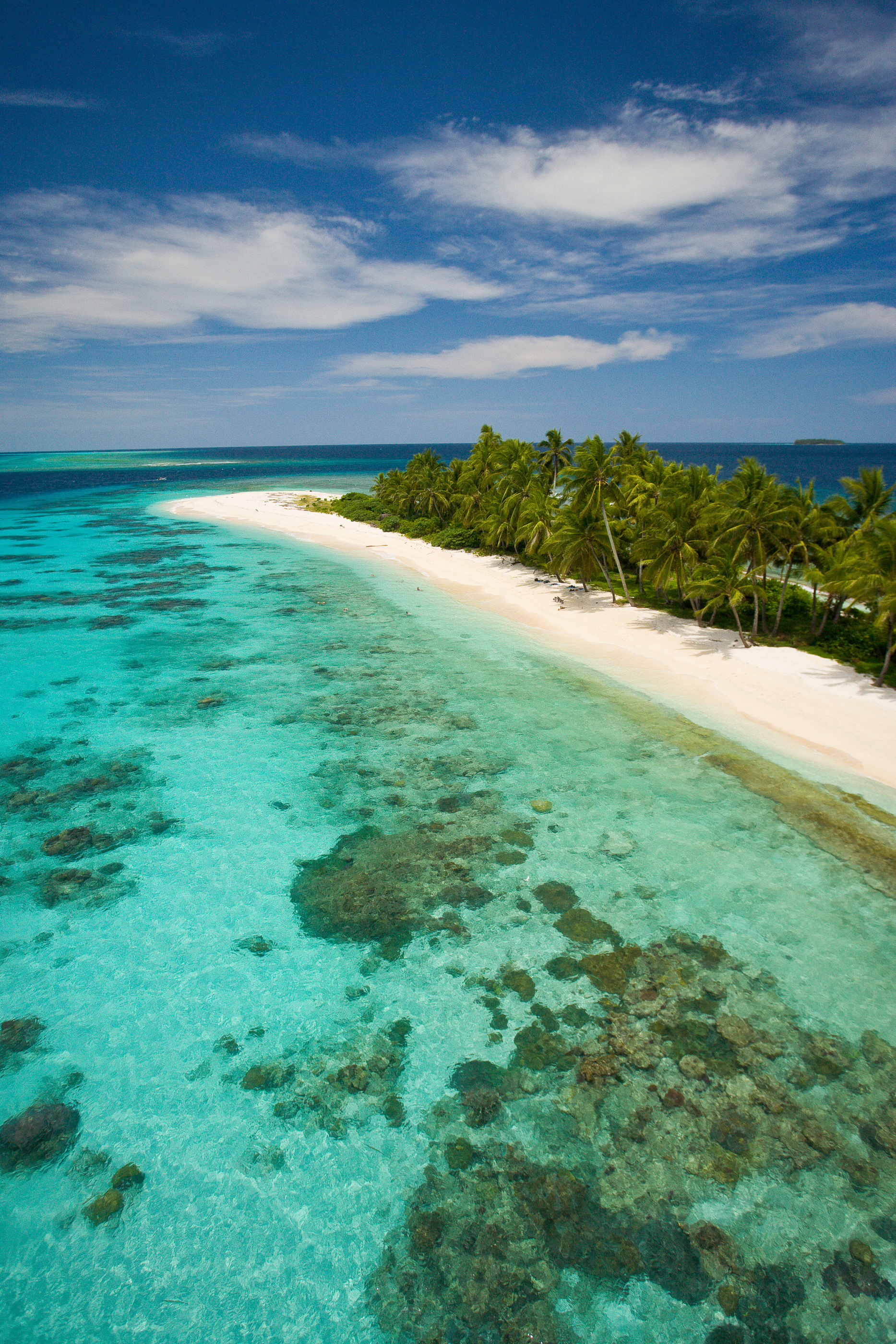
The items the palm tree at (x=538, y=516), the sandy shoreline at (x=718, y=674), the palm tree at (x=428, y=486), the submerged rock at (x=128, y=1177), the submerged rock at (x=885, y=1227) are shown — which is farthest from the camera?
the palm tree at (x=428, y=486)

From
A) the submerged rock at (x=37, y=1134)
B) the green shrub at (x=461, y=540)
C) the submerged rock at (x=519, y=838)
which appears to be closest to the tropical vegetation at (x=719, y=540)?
the green shrub at (x=461, y=540)

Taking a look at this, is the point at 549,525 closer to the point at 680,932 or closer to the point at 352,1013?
the point at 680,932

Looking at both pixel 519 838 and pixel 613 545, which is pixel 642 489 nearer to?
pixel 613 545

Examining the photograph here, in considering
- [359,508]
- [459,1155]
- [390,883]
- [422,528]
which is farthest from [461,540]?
[459,1155]

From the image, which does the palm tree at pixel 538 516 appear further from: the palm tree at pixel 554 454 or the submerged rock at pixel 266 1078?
the submerged rock at pixel 266 1078

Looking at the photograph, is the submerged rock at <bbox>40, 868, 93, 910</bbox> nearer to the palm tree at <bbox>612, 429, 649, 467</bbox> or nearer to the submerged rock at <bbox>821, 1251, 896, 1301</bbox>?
the submerged rock at <bbox>821, 1251, 896, 1301</bbox>

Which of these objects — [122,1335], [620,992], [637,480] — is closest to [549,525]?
[637,480]
